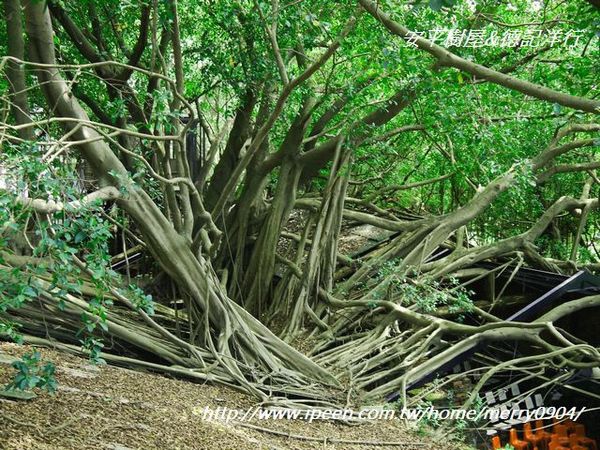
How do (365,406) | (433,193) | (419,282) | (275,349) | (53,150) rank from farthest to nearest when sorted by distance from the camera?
(433,193) < (419,282) < (275,349) < (365,406) < (53,150)

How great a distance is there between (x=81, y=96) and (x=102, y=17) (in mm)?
870

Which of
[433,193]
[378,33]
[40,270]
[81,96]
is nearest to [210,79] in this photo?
[81,96]

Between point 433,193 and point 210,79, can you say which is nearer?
point 210,79

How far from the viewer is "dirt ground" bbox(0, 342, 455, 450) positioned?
3176mm

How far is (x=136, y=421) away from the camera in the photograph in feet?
12.0

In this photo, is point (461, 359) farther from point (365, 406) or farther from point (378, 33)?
point (378, 33)

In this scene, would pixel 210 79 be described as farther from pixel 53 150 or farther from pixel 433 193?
pixel 433 193

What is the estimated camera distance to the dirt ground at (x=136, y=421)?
318 centimetres

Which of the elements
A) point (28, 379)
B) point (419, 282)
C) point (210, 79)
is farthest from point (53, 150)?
point (419, 282)

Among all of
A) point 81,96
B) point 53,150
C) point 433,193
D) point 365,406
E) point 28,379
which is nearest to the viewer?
point 28,379

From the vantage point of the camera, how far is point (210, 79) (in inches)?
261

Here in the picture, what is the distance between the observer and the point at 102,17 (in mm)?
7082

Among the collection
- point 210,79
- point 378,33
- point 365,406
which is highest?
point 378,33

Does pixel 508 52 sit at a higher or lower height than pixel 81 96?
Answer: higher
